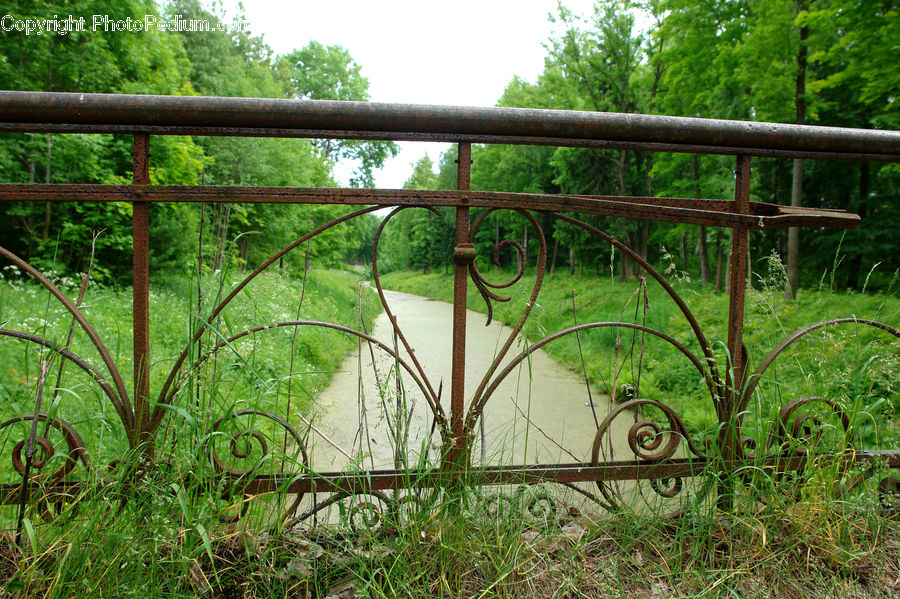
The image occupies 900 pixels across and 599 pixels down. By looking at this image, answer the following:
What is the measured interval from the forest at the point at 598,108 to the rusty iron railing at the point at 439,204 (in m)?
0.32

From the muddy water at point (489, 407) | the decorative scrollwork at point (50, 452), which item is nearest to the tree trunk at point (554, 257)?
the muddy water at point (489, 407)

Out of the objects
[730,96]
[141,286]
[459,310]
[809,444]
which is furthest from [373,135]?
Result: [730,96]

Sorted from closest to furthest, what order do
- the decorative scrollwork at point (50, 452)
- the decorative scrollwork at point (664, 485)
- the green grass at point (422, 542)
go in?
the green grass at point (422, 542) < the decorative scrollwork at point (50, 452) < the decorative scrollwork at point (664, 485)

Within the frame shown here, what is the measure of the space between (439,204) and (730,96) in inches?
457

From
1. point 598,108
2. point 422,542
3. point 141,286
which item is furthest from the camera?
point 598,108

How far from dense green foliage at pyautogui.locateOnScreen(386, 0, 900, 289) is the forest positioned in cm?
4

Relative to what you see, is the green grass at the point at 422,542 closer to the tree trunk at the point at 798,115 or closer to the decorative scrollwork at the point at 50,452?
the decorative scrollwork at the point at 50,452

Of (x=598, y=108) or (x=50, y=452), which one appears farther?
(x=598, y=108)

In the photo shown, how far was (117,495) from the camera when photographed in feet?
3.64

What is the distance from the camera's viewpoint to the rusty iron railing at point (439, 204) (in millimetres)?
1156

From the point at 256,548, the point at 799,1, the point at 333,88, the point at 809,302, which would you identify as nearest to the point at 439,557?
the point at 256,548

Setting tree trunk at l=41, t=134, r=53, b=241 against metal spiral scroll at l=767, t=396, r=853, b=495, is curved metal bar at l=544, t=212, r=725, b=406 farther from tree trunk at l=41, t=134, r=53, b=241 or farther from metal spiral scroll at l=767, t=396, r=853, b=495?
tree trunk at l=41, t=134, r=53, b=241

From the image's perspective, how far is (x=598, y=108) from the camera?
53.5 ft

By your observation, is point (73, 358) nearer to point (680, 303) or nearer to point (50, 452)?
point (50, 452)
